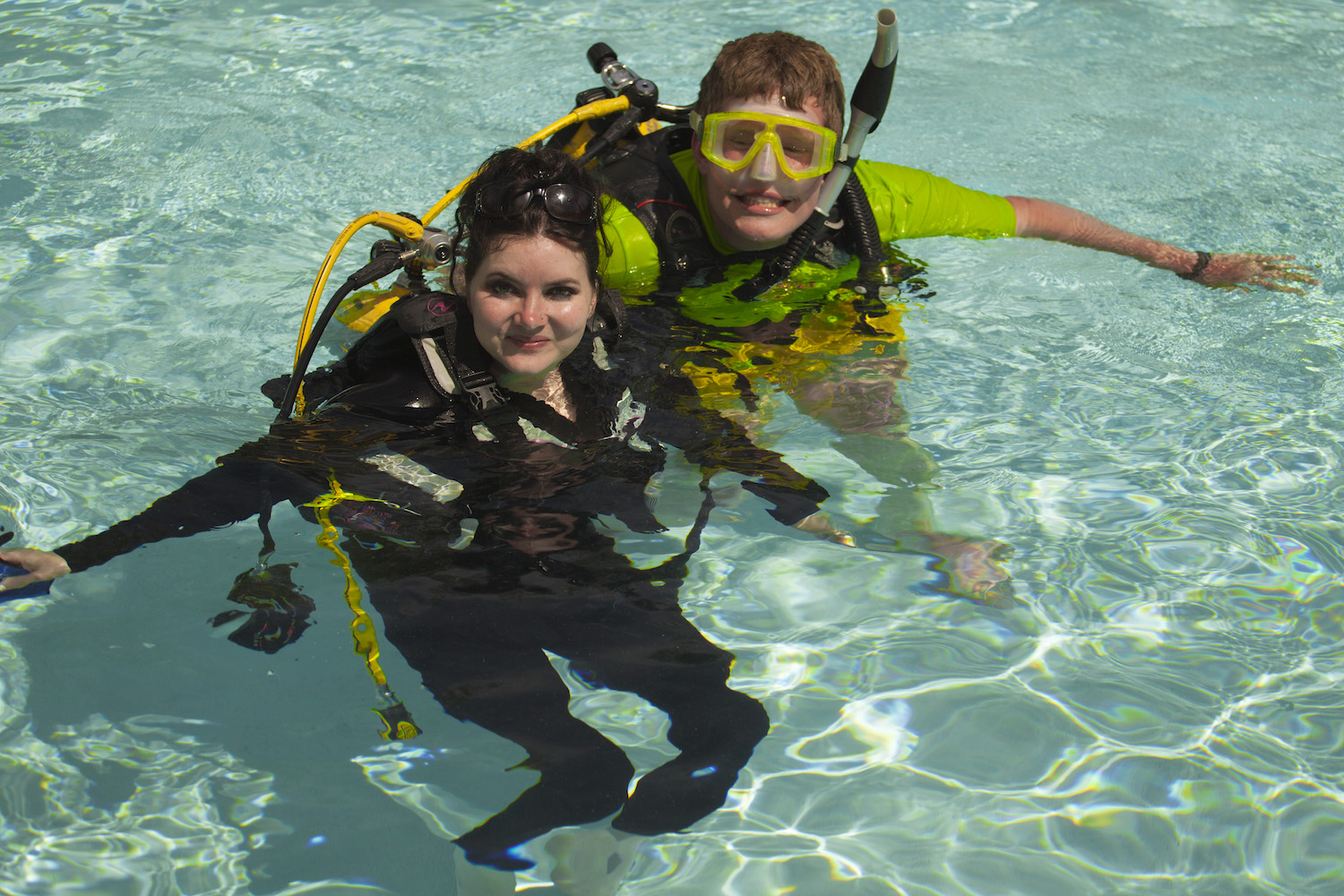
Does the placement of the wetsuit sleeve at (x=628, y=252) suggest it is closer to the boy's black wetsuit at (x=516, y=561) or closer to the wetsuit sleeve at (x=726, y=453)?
the wetsuit sleeve at (x=726, y=453)

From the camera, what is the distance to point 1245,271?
3842 mm

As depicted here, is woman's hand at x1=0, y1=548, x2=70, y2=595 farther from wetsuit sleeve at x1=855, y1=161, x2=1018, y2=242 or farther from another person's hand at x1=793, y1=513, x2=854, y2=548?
wetsuit sleeve at x1=855, y1=161, x2=1018, y2=242

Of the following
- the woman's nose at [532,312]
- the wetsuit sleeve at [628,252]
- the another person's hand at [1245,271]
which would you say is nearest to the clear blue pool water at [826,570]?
the another person's hand at [1245,271]

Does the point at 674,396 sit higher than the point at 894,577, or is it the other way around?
the point at 674,396

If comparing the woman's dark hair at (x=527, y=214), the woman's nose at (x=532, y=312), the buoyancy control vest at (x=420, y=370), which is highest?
the woman's dark hair at (x=527, y=214)

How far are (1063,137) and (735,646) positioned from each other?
4.06 metres

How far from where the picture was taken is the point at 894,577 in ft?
9.43

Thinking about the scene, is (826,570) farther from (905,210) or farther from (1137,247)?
(1137,247)

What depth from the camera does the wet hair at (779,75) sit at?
10.7ft

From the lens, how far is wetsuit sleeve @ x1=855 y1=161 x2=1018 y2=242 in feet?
12.1

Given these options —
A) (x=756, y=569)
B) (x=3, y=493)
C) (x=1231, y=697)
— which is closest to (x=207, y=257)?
(x=3, y=493)

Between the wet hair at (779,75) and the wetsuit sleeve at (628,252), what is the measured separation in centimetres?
42

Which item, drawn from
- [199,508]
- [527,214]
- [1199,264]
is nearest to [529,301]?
[527,214]

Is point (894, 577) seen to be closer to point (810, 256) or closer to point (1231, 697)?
point (1231, 697)
